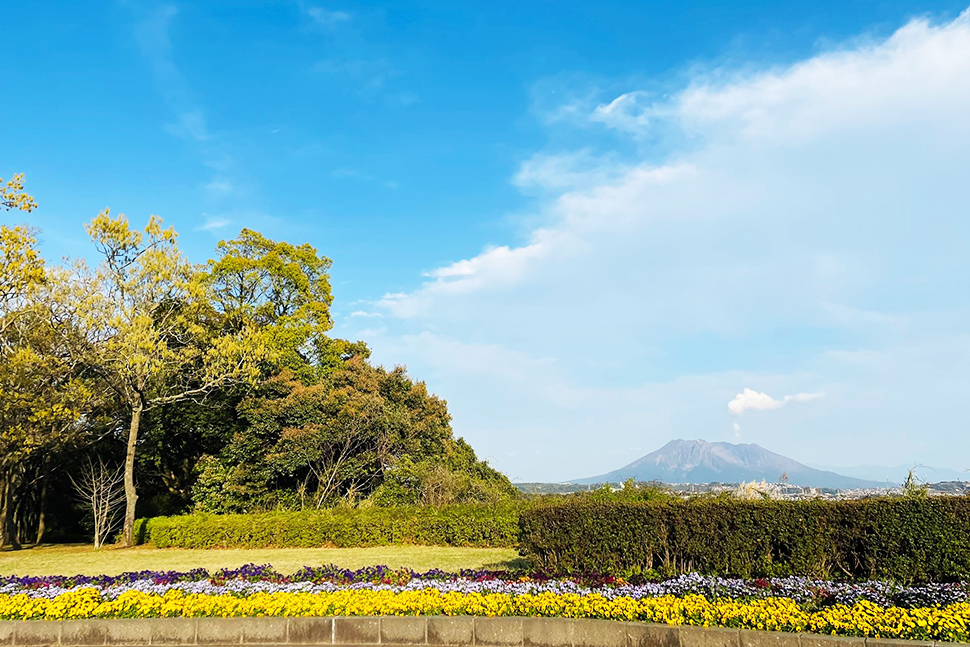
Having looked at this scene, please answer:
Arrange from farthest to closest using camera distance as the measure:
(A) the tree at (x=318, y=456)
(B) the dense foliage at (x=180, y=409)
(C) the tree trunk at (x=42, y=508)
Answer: (C) the tree trunk at (x=42, y=508)
(A) the tree at (x=318, y=456)
(B) the dense foliage at (x=180, y=409)

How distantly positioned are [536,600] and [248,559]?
9.79 meters

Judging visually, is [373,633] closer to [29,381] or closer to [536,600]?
[536,600]

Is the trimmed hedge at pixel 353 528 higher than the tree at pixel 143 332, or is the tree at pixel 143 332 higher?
the tree at pixel 143 332

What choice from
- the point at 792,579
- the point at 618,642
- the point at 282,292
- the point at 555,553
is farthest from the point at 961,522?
the point at 282,292

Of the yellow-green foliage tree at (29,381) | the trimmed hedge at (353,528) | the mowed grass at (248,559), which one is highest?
the yellow-green foliage tree at (29,381)

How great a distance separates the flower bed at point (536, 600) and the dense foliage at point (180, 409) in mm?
10593

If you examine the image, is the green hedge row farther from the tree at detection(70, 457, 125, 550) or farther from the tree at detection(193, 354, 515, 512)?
the tree at detection(70, 457, 125, 550)

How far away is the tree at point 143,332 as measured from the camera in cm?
1867

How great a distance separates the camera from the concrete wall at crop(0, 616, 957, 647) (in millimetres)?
5555

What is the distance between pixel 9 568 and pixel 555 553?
1275 centimetres

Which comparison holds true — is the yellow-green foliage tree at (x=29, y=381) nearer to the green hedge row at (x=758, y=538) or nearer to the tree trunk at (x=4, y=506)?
the tree trunk at (x=4, y=506)

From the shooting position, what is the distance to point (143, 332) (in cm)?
1856

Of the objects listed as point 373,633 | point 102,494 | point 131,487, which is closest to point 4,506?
point 102,494

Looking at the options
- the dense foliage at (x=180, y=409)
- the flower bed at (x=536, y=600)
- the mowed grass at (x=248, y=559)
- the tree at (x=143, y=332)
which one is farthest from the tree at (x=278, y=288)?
the flower bed at (x=536, y=600)
